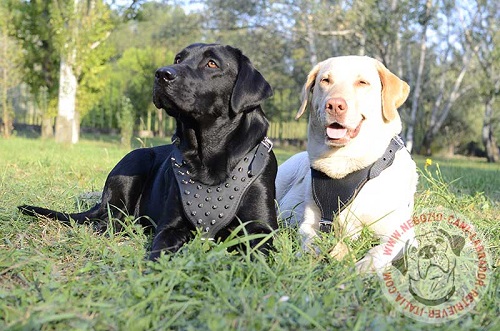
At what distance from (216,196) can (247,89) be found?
0.72 m

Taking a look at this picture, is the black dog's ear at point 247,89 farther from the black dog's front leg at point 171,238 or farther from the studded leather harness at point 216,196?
the black dog's front leg at point 171,238

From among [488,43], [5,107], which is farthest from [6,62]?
[488,43]

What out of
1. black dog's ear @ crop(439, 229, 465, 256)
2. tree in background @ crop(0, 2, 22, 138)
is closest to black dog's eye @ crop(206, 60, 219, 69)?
black dog's ear @ crop(439, 229, 465, 256)

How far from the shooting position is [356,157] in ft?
10.8

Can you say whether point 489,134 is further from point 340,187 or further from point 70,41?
point 340,187

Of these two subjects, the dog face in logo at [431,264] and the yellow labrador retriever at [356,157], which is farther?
the yellow labrador retriever at [356,157]

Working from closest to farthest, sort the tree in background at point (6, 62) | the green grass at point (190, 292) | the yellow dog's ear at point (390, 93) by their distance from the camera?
the green grass at point (190, 292) < the yellow dog's ear at point (390, 93) < the tree in background at point (6, 62)

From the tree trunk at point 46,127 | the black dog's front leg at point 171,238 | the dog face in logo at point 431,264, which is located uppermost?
the dog face in logo at point 431,264

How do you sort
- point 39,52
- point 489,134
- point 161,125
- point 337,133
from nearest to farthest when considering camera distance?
point 337,133 < point 39,52 < point 489,134 < point 161,125

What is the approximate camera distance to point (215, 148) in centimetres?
329

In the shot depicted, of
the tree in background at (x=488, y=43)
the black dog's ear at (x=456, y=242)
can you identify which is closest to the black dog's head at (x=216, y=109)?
the black dog's ear at (x=456, y=242)

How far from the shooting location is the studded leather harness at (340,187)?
3.21 metres

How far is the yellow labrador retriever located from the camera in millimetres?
3127

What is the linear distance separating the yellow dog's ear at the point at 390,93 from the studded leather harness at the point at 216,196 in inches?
35.1
